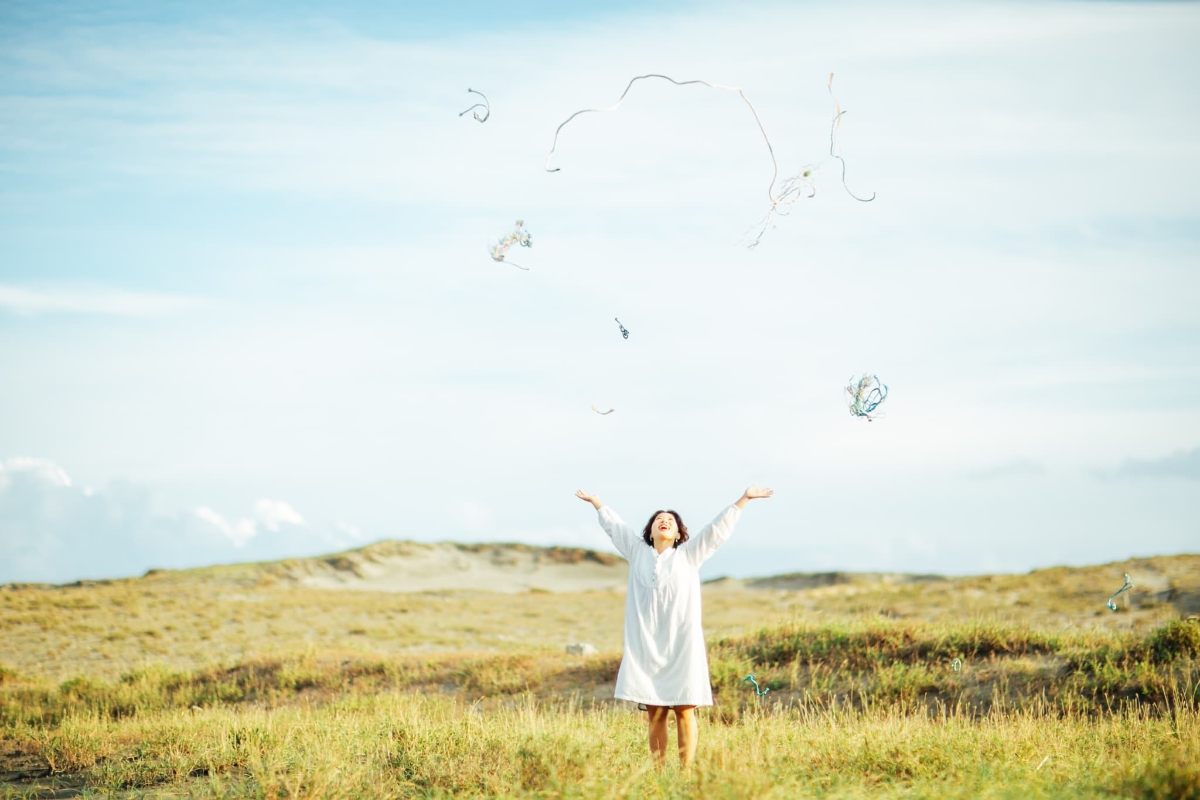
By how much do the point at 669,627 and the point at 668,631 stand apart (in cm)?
3

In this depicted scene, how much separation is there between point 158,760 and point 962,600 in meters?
25.7

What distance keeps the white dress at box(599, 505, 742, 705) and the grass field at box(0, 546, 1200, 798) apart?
0.59 meters

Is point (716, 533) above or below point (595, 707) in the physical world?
above

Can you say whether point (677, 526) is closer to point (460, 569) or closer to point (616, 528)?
point (616, 528)

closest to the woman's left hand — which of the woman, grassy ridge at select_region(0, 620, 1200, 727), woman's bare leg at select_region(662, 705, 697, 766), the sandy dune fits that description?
the woman

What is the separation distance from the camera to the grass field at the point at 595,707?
741 cm

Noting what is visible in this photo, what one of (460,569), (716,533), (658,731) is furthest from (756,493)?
(460,569)

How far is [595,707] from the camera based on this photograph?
14.3 metres

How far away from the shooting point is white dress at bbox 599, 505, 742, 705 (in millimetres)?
7477

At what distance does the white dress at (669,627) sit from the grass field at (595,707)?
23.3 inches

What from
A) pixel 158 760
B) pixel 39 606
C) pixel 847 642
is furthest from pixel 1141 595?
pixel 39 606

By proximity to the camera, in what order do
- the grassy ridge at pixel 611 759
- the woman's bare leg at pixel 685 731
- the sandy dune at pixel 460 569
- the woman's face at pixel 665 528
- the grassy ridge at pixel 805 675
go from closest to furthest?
the grassy ridge at pixel 611 759 < the woman's bare leg at pixel 685 731 < the woman's face at pixel 665 528 < the grassy ridge at pixel 805 675 < the sandy dune at pixel 460 569

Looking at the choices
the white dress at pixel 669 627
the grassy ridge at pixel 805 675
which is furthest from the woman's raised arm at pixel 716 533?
the grassy ridge at pixel 805 675

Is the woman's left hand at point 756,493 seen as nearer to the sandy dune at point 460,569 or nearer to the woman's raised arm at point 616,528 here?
the woman's raised arm at point 616,528
